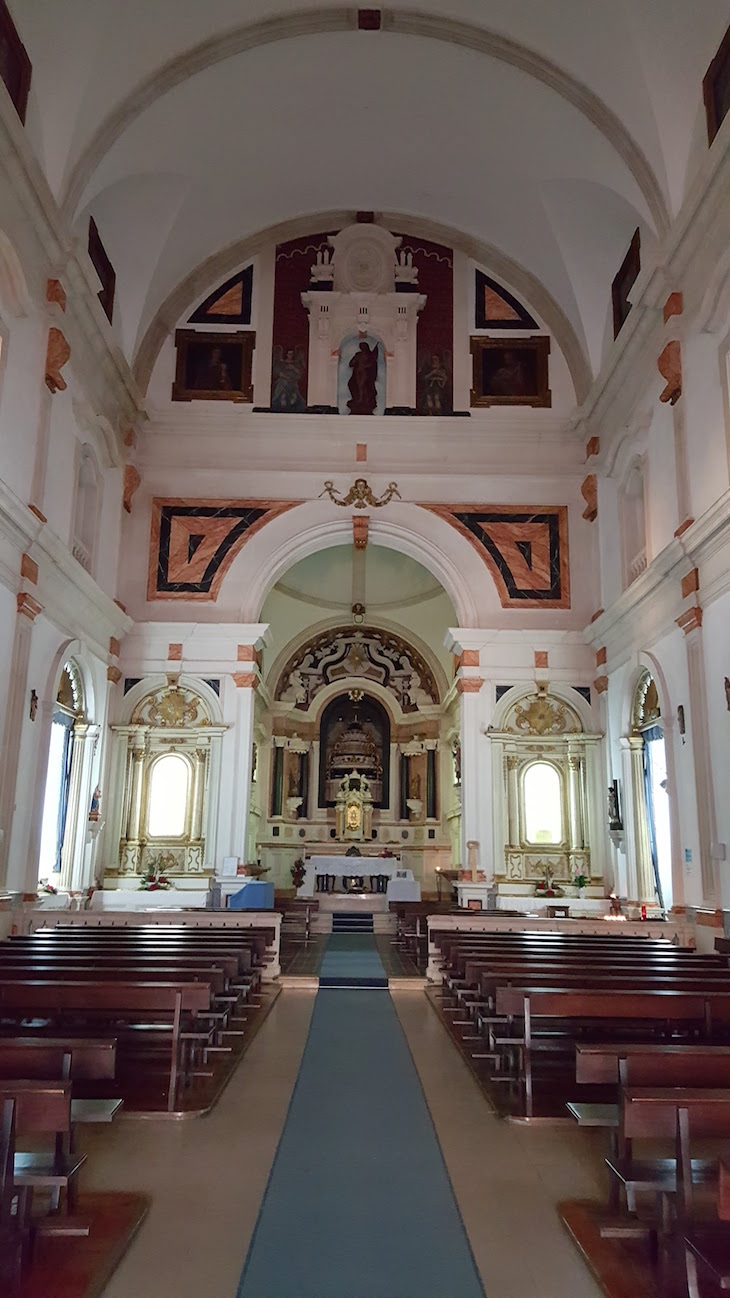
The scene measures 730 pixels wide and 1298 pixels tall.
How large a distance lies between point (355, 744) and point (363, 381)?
971 centimetres

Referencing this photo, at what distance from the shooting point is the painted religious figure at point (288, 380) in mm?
15914

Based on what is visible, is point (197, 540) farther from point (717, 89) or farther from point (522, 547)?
point (717, 89)

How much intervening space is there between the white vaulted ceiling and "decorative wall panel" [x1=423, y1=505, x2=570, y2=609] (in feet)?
8.97

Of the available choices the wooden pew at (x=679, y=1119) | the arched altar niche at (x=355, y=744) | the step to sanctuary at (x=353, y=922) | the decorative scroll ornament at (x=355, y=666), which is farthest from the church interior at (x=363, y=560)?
the decorative scroll ornament at (x=355, y=666)

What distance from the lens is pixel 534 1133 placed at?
16.1 ft

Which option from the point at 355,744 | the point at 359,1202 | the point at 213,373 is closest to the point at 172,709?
the point at 213,373

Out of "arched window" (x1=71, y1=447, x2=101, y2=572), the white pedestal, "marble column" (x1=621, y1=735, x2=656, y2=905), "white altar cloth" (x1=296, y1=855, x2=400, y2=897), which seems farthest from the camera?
"white altar cloth" (x1=296, y1=855, x2=400, y2=897)

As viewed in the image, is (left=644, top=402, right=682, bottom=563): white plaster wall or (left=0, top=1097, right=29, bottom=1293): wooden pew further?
(left=644, top=402, right=682, bottom=563): white plaster wall

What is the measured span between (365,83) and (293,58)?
3.56ft

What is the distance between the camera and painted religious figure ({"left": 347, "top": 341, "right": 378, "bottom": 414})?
52.4ft

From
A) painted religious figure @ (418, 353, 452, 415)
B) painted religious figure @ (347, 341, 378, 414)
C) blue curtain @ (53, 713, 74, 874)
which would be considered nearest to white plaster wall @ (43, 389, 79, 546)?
blue curtain @ (53, 713, 74, 874)

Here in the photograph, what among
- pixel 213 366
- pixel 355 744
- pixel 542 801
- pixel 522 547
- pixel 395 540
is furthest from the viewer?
pixel 355 744

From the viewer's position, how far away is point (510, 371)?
53.3 ft

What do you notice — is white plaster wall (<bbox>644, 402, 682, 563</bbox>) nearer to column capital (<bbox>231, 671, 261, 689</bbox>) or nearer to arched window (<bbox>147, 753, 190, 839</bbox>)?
column capital (<bbox>231, 671, 261, 689</bbox>)
